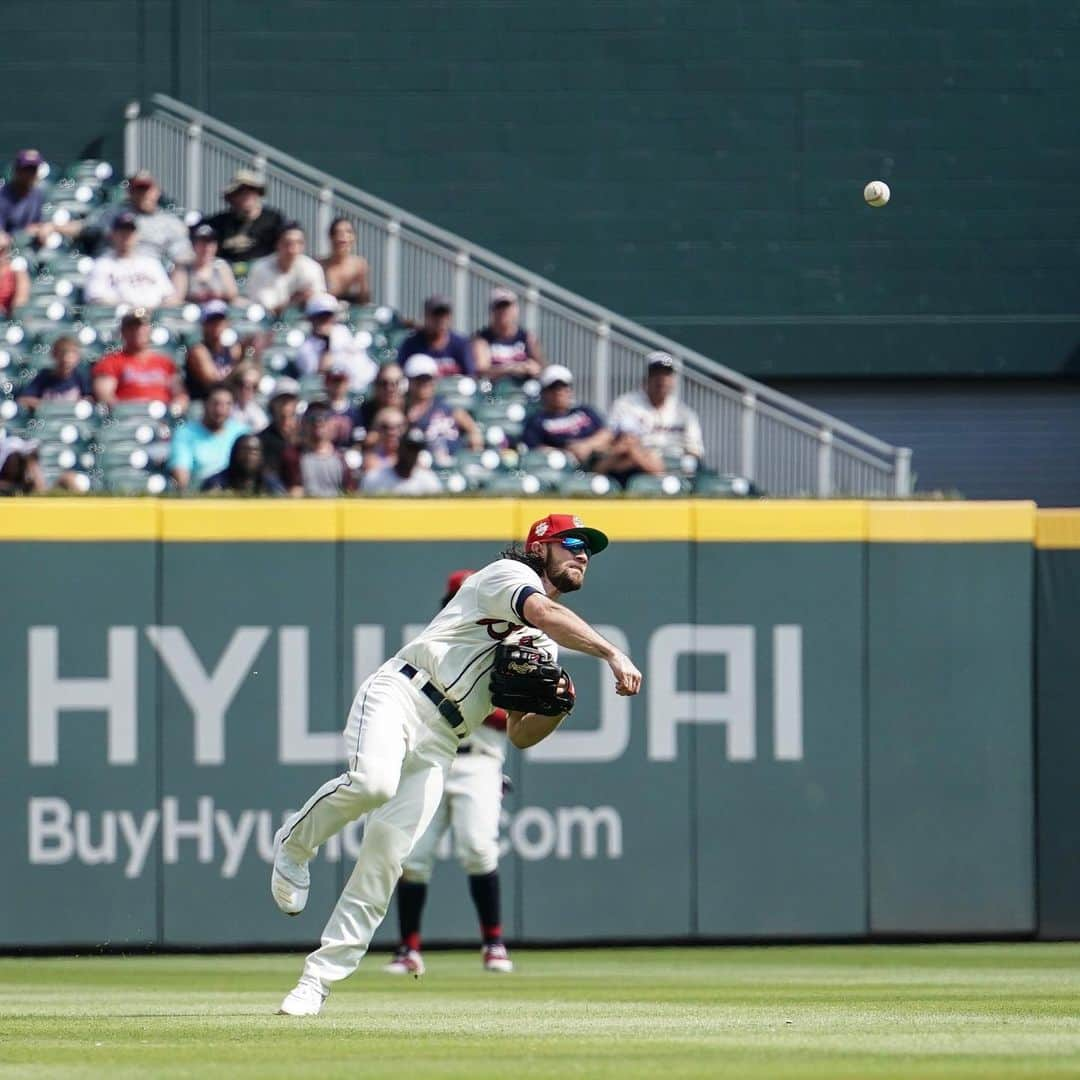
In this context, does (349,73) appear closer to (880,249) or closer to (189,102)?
(189,102)

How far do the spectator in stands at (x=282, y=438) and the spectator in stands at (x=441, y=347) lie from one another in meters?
1.67

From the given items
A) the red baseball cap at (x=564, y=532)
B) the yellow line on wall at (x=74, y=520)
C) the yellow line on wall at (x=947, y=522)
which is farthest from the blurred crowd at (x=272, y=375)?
the red baseball cap at (x=564, y=532)

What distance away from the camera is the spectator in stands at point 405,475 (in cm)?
1316

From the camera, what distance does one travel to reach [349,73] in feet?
60.9

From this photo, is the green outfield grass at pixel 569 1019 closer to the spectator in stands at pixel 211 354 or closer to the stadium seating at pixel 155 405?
the stadium seating at pixel 155 405

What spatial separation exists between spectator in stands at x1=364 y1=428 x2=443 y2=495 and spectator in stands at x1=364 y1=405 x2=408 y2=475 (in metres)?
0.07

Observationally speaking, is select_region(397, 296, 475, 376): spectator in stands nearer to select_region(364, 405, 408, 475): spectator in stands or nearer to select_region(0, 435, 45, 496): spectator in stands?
select_region(364, 405, 408, 475): spectator in stands

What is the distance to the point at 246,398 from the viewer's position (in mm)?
13969

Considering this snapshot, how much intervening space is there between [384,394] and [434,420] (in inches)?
16.6

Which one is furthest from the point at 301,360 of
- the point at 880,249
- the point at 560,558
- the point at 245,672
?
the point at 560,558

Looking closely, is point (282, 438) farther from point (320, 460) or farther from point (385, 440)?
point (385, 440)

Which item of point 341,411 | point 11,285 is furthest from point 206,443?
point 11,285

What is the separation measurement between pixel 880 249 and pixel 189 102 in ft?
19.7

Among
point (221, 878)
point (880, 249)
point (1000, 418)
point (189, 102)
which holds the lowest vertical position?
point (221, 878)
